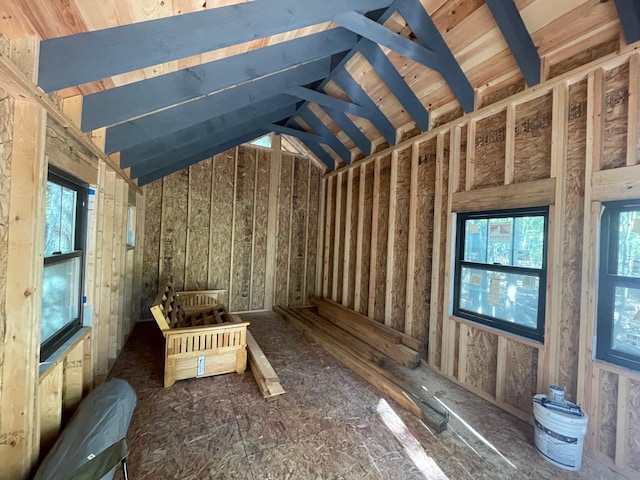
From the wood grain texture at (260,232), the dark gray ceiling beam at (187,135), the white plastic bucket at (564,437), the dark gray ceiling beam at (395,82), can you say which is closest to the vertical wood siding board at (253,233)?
the wood grain texture at (260,232)

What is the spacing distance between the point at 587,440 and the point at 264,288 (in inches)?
200

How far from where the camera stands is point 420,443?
6.99 feet

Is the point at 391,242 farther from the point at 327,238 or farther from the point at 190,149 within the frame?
the point at 190,149

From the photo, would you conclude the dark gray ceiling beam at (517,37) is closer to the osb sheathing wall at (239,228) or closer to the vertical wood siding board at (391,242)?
the vertical wood siding board at (391,242)

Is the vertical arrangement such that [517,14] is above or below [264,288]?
above

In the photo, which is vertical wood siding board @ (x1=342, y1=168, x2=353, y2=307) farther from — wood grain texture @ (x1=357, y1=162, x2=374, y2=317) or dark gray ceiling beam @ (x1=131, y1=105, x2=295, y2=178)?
dark gray ceiling beam @ (x1=131, y1=105, x2=295, y2=178)

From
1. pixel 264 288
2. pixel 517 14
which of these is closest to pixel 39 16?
pixel 517 14

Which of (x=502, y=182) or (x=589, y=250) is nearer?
(x=589, y=250)

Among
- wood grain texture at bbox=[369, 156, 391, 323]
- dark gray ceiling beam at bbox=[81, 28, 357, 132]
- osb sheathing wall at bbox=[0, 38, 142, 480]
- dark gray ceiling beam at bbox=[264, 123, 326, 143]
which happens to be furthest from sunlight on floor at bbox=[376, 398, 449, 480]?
dark gray ceiling beam at bbox=[264, 123, 326, 143]

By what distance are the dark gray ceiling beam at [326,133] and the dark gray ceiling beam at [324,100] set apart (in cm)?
109

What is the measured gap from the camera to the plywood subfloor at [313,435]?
1860 mm

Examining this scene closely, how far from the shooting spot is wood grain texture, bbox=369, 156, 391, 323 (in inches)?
173

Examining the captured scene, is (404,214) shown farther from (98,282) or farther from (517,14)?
(98,282)

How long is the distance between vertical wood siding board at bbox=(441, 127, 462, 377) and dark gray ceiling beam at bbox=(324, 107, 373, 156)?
1.70 m
